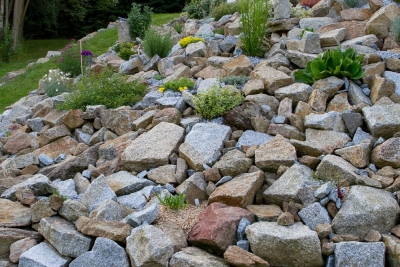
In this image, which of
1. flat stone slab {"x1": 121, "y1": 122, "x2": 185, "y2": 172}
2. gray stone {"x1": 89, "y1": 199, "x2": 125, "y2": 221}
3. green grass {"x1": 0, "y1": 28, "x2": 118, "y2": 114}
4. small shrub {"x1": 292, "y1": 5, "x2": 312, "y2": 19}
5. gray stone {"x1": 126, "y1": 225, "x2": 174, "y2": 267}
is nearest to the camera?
gray stone {"x1": 126, "y1": 225, "x2": 174, "y2": 267}

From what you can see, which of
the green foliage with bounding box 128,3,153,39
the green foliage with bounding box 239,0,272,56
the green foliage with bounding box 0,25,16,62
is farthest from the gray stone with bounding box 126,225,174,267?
the green foliage with bounding box 0,25,16,62

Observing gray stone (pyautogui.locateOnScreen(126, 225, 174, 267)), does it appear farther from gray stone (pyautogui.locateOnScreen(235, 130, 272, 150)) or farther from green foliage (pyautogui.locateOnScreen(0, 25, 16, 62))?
green foliage (pyautogui.locateOnScreen(0, 25, 16, 62))

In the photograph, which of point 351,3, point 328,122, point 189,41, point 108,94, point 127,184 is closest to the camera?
point 127,184

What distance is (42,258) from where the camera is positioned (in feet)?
→ 13.2

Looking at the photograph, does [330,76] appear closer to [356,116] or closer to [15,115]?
[356,116]

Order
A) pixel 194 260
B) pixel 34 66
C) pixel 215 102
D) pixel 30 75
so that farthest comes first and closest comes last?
pixel 34 66 → pixel 30 75 → pixel 215 102 → pixel 194 260

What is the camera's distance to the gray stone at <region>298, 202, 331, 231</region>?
3.95 meters

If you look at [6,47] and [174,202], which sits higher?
[174,202]

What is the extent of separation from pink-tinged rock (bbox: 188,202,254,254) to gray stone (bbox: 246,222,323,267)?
0.58ft

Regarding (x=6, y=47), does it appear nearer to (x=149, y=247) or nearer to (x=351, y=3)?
(x=351, y=3)

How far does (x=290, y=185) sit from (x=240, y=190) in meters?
0.46

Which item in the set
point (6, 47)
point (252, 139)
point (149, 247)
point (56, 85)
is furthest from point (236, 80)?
point (6, 47)

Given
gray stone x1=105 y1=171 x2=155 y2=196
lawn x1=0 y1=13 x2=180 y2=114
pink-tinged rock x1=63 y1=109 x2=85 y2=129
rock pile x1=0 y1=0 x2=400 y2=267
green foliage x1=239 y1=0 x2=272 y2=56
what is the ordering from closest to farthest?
rock pile x1=0 y1=0 x2=400 y2=267
gray stone x1=105 y1=171 x2=155 y2=196
pink-tinged rock x1=63 y1=109 x2=85 y2=129
green foliage x1=239 y1=0 x2=272 y2=56
lawn x1=0 y1=13 x2=180 y2=114

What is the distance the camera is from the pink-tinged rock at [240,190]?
4293 mm
